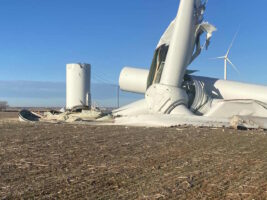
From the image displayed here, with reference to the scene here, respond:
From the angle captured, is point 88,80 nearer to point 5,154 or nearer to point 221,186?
point 5,154

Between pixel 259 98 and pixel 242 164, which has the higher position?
pixel 259 98

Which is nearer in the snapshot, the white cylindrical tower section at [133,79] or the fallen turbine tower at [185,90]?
the fallen turbine tower at [185,90]

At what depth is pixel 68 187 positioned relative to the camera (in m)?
6.46

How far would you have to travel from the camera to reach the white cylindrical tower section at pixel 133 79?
31547mm

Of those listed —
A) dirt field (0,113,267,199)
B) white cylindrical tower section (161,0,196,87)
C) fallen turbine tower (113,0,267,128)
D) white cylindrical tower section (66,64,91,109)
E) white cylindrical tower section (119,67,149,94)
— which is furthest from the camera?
white cylindrical tower section (66,64,91,109)

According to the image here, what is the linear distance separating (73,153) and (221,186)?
16.0 feet

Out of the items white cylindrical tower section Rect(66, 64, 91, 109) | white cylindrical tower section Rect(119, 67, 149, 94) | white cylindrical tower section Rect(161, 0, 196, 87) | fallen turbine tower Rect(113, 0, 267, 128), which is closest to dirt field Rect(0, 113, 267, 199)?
fallen turbine tower Rect(113, 0, 267, 128)

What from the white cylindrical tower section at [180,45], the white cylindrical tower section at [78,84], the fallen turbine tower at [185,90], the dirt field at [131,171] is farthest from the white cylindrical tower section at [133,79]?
the dirt field at [131,171]

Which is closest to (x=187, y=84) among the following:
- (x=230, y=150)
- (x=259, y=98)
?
(x=259, y=98)

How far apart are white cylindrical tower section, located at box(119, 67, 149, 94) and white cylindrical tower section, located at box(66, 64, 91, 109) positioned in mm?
4346

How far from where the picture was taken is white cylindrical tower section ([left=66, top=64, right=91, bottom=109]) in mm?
35719

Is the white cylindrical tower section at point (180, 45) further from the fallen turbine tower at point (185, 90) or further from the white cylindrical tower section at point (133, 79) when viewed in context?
the white cylindrical tower section at point (133, 79)

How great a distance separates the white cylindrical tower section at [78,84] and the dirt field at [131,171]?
23.8 metres

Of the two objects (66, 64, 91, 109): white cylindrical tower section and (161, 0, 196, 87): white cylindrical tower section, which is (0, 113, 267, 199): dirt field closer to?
(161, 0, 196, 87): white cylindrical tower section
